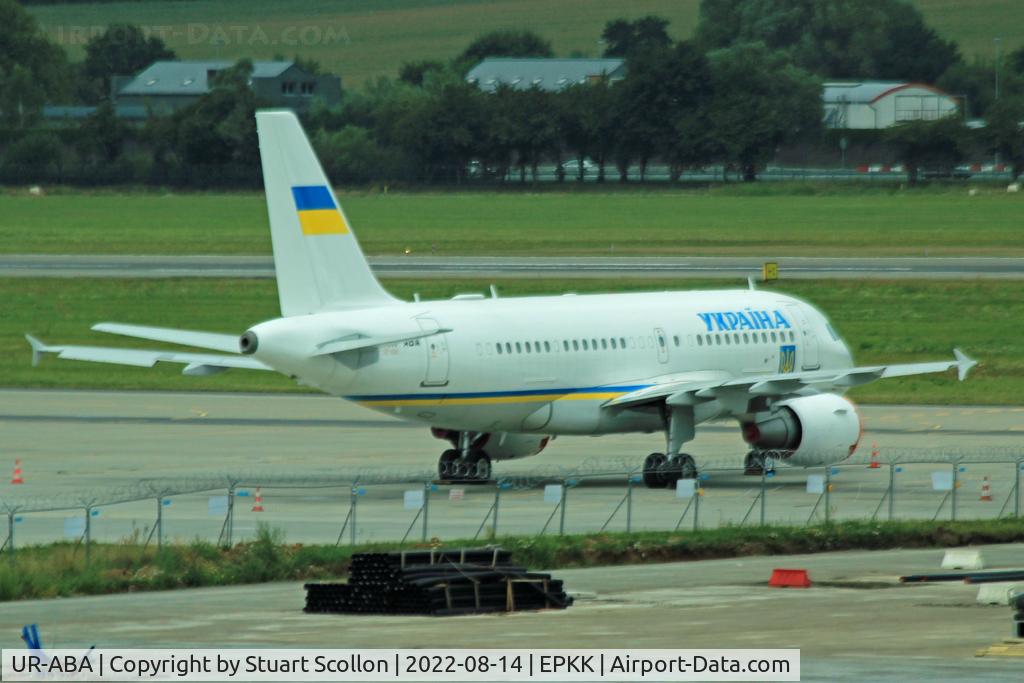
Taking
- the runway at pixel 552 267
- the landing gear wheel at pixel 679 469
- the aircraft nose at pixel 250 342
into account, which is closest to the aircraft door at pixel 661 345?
the landing gear wheel at pixel 679 469

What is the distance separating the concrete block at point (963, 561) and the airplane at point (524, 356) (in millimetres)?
12547

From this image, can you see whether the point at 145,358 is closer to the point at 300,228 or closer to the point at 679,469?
the point at 300,228

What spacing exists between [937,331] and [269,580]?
5451 centimetres

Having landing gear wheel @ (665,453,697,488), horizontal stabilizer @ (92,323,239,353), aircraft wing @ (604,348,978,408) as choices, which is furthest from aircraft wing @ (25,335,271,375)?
landing gear wheel @ (665,453,697,488)

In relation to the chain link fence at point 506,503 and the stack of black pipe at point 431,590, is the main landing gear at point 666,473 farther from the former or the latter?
the stack of black pipe at point 431,590

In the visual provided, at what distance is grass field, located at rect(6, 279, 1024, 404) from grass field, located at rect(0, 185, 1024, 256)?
2702cm

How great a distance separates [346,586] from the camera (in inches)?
1145

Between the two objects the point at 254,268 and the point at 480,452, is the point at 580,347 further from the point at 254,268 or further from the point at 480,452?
the point at 254,268

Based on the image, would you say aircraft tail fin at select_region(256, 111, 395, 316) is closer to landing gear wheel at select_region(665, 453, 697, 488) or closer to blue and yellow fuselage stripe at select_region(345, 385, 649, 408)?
blue and yellow fuselage stripe at select_region(345, 385, 649, 408)

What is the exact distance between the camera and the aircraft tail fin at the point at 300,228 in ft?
143

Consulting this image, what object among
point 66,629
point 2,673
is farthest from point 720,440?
point 2,673

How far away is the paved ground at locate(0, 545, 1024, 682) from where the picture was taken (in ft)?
82.2

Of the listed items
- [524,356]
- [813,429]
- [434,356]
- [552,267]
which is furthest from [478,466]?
[552,267]
